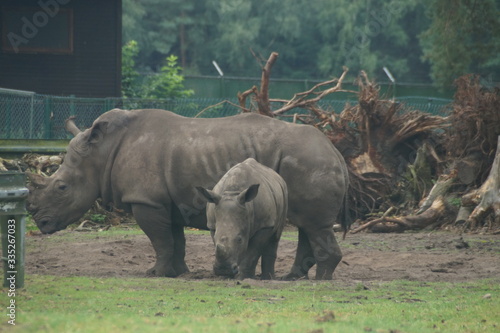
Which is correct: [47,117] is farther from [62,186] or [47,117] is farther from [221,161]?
[221,161]

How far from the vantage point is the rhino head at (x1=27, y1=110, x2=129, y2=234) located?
11828 millimetres

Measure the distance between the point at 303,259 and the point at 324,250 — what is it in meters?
0.42

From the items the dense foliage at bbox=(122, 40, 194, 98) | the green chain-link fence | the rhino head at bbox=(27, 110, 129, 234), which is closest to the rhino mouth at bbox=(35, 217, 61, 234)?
the rhino head at bbox=(27, 110, 129, 234)

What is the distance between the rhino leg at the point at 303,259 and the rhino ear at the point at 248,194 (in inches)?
65.2

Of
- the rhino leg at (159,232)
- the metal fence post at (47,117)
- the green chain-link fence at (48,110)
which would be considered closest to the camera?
the rhino leg at (159,232)

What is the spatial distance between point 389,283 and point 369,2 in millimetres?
39994

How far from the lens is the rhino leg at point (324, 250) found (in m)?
11.1

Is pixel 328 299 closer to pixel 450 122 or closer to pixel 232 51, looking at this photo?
pixel 450 122

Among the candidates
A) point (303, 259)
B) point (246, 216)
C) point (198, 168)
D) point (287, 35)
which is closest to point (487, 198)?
point (303, 259)

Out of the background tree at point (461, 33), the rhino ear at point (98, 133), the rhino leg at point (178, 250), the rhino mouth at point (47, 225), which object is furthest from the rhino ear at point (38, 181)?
the background tree at point (461, 33)

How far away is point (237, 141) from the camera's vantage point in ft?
37.1

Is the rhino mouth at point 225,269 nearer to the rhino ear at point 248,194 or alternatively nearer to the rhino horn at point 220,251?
the rhino horn at point 220,251

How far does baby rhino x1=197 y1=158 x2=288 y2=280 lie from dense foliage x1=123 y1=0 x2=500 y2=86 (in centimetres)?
3601

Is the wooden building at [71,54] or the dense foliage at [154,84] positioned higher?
the wooden building at [71,54]
